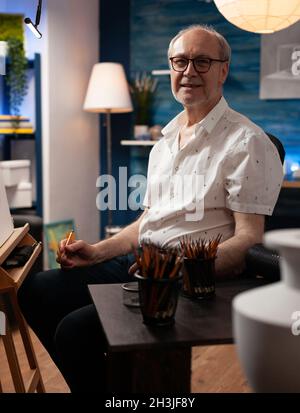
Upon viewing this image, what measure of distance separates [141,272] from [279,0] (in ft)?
4.09

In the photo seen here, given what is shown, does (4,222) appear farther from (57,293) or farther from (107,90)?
(107,90)

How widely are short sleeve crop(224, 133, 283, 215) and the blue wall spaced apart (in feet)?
8.21

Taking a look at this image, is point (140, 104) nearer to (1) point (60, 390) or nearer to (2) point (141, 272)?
(1) point (60, 390)

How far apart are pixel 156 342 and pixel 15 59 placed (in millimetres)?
3155

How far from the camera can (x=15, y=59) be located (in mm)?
3660

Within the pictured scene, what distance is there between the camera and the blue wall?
3971 mm

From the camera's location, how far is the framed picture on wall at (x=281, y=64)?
388cm

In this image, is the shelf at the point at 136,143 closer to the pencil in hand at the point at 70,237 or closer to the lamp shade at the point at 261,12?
the lamp shade at the point at 261,12

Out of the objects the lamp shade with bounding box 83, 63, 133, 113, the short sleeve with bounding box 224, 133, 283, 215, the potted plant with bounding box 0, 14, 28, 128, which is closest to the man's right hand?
the short sleeve with bounding box 224, 133, 283, 215

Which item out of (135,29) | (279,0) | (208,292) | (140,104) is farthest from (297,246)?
(135,29)

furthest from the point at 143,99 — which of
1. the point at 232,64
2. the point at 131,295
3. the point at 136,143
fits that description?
the point at 131,295

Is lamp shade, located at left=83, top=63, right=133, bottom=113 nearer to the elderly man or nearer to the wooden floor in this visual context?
the wooden floor

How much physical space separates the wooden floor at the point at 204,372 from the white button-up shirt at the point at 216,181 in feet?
2.73

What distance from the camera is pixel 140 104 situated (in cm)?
432
